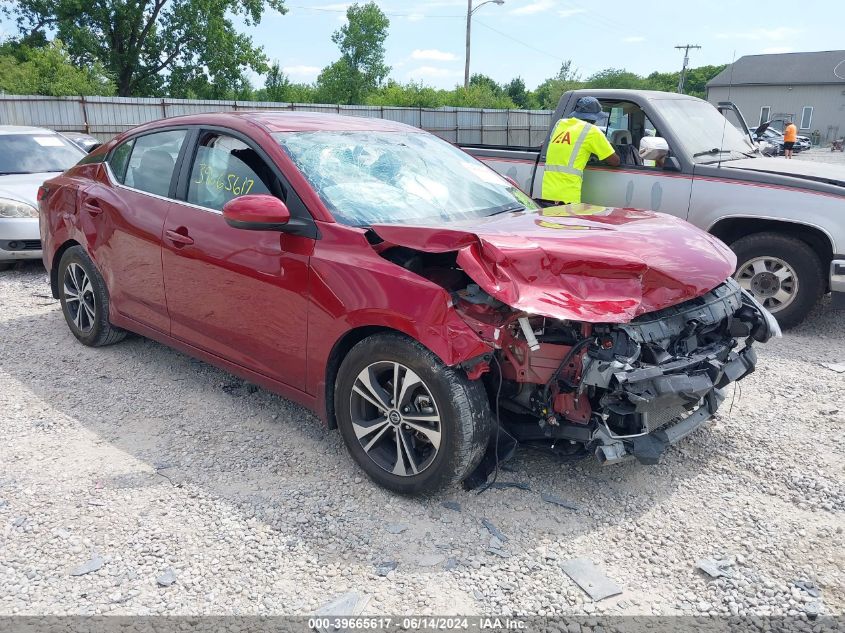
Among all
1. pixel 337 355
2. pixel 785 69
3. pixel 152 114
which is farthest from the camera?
pixel 785 69

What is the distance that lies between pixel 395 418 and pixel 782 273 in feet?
14.3

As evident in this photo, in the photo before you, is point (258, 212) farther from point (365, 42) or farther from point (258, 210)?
point (365, 42)

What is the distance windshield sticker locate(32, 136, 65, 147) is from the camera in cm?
935

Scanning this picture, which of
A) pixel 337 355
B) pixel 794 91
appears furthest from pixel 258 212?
pixel 794 91

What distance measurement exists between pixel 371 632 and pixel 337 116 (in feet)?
10.7

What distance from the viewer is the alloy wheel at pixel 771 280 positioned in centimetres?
597

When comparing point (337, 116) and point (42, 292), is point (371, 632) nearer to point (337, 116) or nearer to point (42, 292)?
point (337, 116)

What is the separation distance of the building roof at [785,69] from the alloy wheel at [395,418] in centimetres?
5823

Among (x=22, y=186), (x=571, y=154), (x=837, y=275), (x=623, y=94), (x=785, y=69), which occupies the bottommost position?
(x=837, y=275)

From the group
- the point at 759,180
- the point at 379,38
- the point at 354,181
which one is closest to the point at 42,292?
the point at 354,181

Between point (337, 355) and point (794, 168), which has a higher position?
point (794, 168)

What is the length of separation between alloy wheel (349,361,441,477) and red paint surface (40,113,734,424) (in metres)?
0.23

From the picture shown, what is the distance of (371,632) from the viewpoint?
2521 mm

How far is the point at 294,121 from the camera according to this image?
418cm
